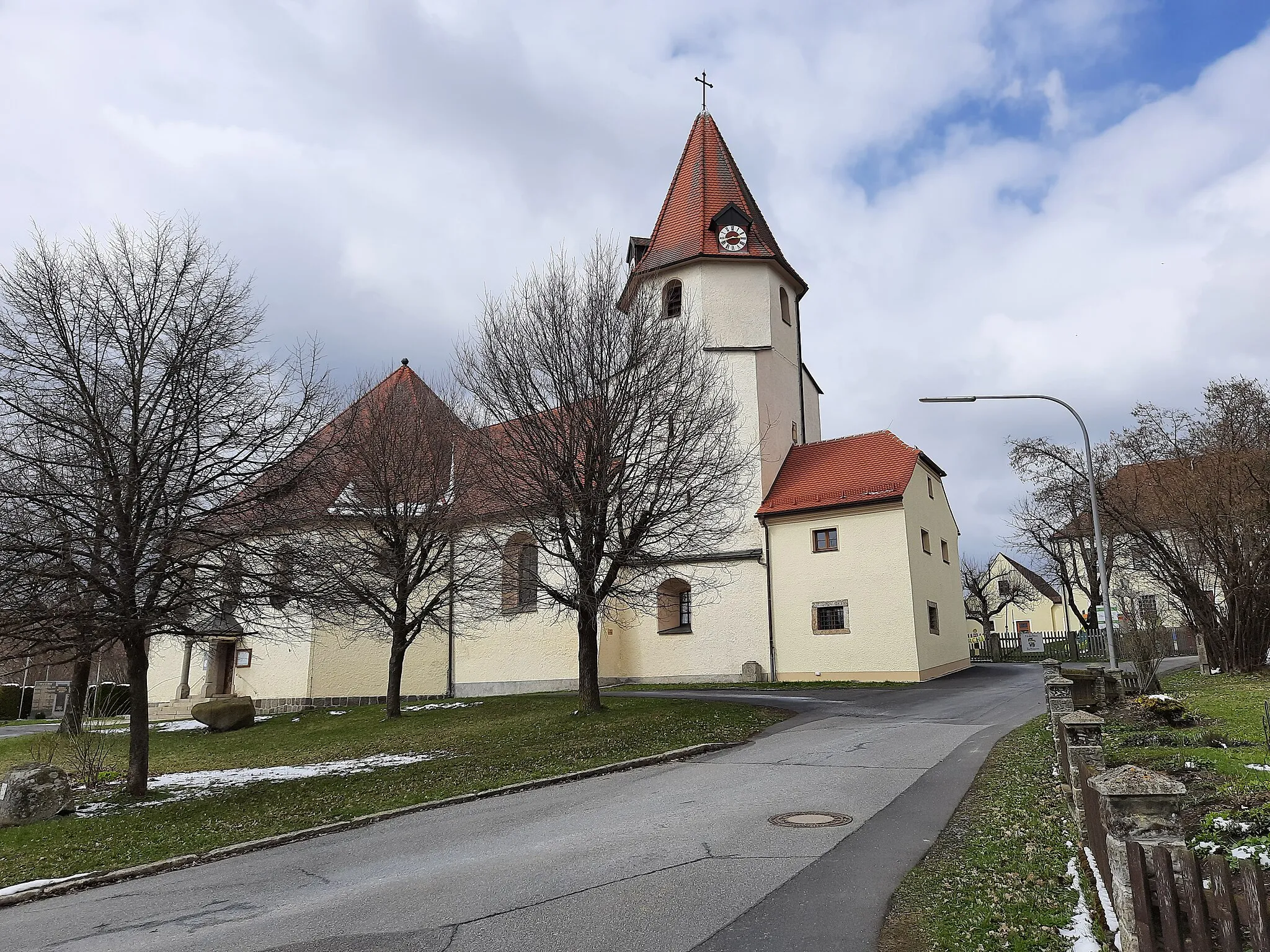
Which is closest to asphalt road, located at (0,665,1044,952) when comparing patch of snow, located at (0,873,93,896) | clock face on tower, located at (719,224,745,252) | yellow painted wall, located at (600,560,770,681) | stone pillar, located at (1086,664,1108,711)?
patch of snow, located at (0,873,93,896)

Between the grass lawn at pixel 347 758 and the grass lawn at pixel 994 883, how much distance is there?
21.2 feet

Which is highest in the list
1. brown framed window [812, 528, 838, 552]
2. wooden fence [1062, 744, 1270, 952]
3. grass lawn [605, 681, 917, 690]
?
brown framed window [812, 528, 838, 552]

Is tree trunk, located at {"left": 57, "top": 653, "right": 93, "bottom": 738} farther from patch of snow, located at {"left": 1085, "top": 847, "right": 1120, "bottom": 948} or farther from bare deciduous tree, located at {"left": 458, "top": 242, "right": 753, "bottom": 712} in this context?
patch of snow, located at {"left": 1085, "top": 847, "right": 1120, "bottom": 948}

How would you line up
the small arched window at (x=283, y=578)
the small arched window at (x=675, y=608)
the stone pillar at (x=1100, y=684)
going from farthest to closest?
the small arched window at (x=675, y=608)
the stone pillar at (x=1100, y=684)
the small arched window at (x=283, y=578)

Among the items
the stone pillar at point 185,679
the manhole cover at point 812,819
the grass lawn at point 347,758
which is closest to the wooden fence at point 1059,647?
the grass lawn at point 347,758

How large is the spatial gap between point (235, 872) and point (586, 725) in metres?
9.15

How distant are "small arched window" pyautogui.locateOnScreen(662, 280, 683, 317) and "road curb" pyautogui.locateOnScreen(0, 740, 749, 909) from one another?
751 inches

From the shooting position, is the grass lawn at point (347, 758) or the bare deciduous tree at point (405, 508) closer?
the grass lawn at point (347, 758)

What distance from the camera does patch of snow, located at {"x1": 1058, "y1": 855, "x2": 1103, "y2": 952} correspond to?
497 cm

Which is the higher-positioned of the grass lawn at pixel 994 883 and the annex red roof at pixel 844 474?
the annex red roof at pixel 844 474

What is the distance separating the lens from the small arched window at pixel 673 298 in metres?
30.3

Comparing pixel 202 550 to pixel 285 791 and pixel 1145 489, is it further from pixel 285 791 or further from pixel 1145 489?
pixel 1145 489

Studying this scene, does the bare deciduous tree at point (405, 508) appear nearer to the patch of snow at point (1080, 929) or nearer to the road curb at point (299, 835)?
the road curb at point (299, 835)

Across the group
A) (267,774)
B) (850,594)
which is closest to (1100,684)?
(850,594)
